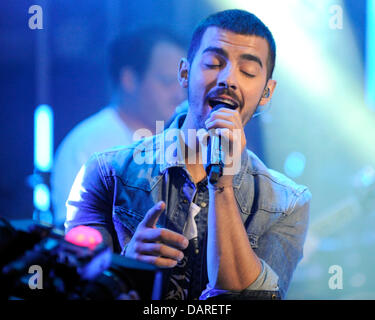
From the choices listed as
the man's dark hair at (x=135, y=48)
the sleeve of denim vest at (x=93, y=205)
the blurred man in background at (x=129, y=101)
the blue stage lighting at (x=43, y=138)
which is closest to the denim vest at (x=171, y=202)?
the sleeve of denim vest at (x=93, y=205)

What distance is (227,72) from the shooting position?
1945mm

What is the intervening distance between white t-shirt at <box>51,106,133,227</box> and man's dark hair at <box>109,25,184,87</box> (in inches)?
7.2

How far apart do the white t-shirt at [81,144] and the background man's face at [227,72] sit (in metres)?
0.40

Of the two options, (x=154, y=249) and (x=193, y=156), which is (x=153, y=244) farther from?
(x=193, y=156)

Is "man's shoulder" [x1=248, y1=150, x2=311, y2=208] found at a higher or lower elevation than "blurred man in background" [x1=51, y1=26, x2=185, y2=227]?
lower

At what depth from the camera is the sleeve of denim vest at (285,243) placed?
1937 millimetres

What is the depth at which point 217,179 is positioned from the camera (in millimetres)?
1610

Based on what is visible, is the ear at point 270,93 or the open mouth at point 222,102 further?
the ear at point 270,93

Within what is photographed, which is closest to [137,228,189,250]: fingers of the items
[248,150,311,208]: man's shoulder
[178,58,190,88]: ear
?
[248,150,311,208]: man's shoulder

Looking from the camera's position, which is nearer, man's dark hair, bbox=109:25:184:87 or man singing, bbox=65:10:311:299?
man singing, bbox=65:10:311:299

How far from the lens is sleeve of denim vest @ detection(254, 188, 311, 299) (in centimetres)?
194

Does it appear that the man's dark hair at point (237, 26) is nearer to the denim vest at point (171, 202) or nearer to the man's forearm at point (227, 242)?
the denim vest at point (171, 202)

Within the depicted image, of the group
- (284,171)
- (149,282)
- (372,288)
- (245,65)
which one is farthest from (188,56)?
(372,288)

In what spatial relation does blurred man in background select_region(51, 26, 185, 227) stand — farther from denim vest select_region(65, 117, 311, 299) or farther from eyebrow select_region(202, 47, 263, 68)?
eyebrow select_region(202, 47, 263, 68)
